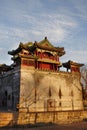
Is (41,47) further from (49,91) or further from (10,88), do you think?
(10,88)

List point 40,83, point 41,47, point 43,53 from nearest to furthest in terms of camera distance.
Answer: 1. point 40,83
2. point 41,47
3. point 43,53

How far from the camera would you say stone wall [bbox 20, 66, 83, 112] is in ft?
84.8

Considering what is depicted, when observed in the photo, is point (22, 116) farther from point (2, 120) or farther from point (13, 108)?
point (13, 108)

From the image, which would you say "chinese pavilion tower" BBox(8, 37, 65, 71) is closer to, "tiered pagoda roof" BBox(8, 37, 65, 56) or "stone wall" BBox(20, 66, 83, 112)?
"tiered pagoda roof" BBox(8, 37, 65, 56)

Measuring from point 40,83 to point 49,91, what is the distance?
167 cm

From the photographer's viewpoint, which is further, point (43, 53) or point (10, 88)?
point (43, 53)

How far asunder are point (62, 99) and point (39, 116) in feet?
21.5

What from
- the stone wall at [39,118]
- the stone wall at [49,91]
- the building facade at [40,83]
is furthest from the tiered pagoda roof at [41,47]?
the stone wall at [39,118]

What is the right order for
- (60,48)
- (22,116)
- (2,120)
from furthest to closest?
1. (60,48)
2. (22,116)
3. (2,120)

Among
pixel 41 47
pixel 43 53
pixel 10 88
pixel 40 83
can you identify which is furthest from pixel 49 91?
pixel 41 47

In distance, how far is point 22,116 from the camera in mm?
21688

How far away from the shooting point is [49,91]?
1092 inches

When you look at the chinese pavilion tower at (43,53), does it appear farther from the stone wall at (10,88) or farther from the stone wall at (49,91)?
the stone wall at (10,88)

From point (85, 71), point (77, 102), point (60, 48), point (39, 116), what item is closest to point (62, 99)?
point (77, 102)
